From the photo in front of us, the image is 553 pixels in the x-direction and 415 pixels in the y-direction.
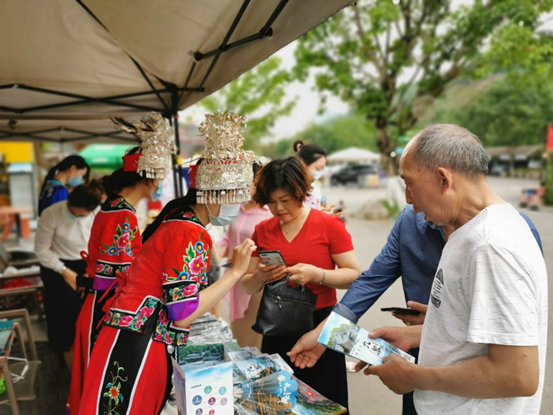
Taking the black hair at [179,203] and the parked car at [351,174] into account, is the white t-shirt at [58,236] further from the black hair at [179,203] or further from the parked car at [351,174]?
the parked car at [351,174]

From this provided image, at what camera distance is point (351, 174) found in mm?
27531

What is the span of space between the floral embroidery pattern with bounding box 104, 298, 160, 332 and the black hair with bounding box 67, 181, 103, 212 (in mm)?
2138

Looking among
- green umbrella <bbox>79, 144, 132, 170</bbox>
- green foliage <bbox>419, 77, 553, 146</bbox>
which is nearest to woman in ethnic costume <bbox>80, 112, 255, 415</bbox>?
green umbrella <bbox>79, 144, 132, 170</bbox>

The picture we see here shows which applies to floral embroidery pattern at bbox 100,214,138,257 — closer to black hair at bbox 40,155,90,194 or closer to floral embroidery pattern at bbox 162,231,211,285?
floral embroidery pattern at bbox 162,231,211,285

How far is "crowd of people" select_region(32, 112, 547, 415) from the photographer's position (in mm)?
947

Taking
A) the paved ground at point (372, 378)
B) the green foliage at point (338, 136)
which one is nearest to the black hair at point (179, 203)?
the paved ground at point (372, 378)

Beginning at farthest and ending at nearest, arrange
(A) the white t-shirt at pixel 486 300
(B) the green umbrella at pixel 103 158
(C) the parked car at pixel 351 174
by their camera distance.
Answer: (C) the parked car at pixel 351 174 < (B) the green umbrella at pixel 103 158 < (A) the white t-shirt at pixel 486 300

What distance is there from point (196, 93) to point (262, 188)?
1166 millimetres

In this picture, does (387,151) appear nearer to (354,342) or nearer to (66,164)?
(66,164)

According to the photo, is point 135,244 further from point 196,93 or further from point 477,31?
point 477,31

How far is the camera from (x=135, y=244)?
2.49 meters

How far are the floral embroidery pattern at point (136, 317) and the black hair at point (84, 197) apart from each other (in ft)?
7.01

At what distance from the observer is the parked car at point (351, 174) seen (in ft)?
89.8

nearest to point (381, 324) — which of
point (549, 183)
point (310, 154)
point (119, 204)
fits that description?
point (119, 204)
